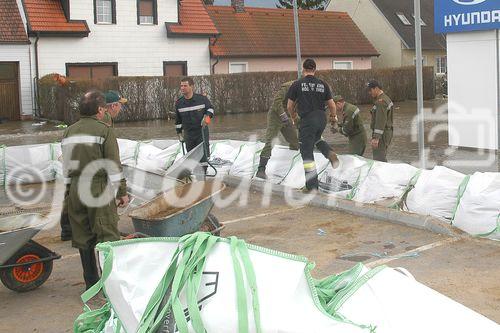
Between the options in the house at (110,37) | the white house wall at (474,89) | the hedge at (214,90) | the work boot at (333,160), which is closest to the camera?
the work boot at (333,160)

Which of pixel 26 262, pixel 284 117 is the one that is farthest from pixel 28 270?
pixel 284 117

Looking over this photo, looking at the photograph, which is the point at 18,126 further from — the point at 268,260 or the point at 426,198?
the point at 268,260

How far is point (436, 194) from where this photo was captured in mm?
8094

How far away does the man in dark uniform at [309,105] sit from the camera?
372 inches

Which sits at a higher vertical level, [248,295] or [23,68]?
[23,68]

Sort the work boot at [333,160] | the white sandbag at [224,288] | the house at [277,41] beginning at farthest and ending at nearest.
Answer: the house at [277,41] → the work boot at [333,160] → the white sandbag at [224,288]

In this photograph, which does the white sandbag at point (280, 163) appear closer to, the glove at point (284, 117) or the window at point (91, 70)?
the glove at point (284, 117)

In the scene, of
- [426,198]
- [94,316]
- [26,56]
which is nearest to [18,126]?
[26,56]

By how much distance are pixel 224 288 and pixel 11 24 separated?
1056 inches

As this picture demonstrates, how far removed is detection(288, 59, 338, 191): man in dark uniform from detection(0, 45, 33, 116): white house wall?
2082 cm

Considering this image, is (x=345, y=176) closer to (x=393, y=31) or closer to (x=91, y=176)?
(x=91, y=176)

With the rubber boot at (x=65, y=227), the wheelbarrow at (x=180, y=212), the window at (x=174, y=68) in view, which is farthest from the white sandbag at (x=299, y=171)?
the window at (x=174, y=68)

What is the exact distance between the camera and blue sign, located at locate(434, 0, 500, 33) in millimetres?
14312

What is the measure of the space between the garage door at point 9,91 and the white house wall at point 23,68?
0.71ft
